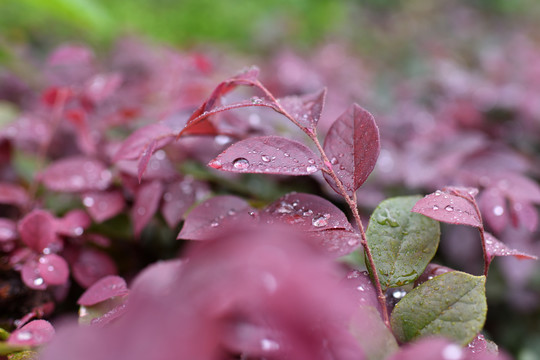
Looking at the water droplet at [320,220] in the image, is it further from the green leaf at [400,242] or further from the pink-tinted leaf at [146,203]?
the pink-tinted leaf at [146,203]

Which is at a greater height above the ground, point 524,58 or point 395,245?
point 395,245

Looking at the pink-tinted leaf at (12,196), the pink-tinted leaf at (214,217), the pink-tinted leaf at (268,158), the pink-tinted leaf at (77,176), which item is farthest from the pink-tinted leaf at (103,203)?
the pink-tinted leaf at (268,158)

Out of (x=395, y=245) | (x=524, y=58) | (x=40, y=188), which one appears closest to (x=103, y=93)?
(x=40, y=188)

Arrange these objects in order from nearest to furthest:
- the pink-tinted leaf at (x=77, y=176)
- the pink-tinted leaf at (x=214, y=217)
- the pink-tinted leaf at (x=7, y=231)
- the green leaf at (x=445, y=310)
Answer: the green leaf at (x=445, y=310) < the pink-tinted leaf at (x=214, y=217) < the pink-tinted leaf at (x=7, y=231) < the pink-tinted leaf at (x=77, y=176)

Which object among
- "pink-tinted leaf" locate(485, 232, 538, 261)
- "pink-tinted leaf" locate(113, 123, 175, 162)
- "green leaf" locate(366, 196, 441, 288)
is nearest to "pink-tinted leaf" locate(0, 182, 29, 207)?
"pink-tinted leaf" locate(113, 123, 175, 162)

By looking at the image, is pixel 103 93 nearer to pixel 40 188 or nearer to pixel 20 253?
pixel 40 188

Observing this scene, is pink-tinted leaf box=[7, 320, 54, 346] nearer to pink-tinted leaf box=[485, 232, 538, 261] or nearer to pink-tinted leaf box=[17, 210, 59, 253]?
pink-tinted leaf box=[17, 210, 59, 253]
